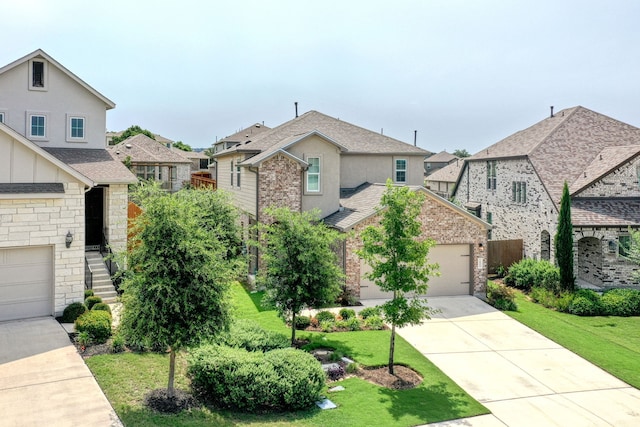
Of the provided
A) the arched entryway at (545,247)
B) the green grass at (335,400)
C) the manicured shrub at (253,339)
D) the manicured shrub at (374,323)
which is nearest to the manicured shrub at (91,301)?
the green grass at (335,400)

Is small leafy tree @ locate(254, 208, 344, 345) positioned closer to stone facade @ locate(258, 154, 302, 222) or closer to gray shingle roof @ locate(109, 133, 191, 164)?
stone facade @ locate(258, 154, 302, 222)

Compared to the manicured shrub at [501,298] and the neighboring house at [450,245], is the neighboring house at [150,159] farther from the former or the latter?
the manicured shrub at [501,298]

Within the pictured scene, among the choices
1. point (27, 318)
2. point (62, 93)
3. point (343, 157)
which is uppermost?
point (62, 93)

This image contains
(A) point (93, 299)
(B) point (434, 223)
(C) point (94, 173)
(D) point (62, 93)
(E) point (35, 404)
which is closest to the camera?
(E) point (35, 404)

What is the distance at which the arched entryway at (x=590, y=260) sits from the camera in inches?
928

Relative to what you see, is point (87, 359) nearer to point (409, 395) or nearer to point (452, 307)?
point (409, 395)

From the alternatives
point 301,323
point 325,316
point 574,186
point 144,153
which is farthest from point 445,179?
point 301,323

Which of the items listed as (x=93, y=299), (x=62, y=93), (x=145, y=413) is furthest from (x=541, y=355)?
(x=62, y=93)

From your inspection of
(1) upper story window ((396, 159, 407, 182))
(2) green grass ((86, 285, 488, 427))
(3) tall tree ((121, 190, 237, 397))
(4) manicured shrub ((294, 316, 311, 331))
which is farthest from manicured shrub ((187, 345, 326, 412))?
(1) upper story window ((396, 159, 407, 182))

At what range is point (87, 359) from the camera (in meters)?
12.1

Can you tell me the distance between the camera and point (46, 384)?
10484 millimetres

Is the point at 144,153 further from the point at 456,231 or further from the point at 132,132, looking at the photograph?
the point at 456,231

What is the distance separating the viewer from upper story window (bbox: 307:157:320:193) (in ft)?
76.2

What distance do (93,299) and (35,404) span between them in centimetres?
660
